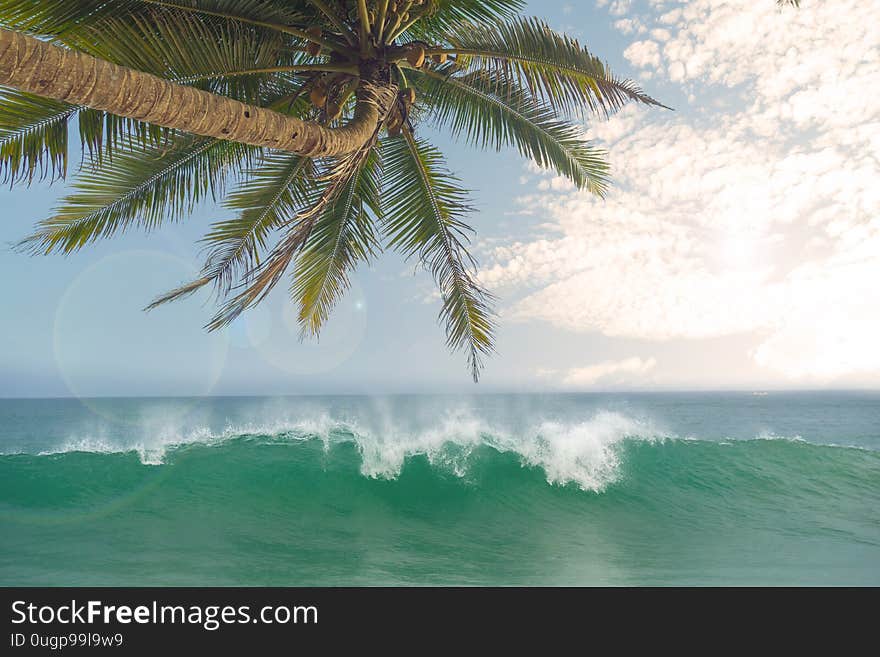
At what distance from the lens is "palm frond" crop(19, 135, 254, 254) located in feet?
15.3

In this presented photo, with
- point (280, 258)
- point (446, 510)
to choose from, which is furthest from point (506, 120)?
point (446, 510)

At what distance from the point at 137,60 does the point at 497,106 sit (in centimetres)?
350

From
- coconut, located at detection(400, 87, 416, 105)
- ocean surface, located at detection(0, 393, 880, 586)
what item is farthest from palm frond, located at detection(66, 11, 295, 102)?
ocean surface, located at detection(0, 393, 880, 586)

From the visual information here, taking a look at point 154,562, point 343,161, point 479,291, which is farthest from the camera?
point 154,562

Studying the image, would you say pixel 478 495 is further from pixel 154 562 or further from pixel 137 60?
pixel 137 60

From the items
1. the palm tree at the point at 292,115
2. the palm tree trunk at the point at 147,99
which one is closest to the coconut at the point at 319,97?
the palm tree at the point at 292,115

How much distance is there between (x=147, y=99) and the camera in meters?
2.38

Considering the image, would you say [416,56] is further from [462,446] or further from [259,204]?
[462,446]

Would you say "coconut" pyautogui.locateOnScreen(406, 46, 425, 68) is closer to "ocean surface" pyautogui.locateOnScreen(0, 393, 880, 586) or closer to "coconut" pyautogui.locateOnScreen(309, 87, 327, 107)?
"coconut" pyautogui.locateOnScreen(309, 87, 327, 107)

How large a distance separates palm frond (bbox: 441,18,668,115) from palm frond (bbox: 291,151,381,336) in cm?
163

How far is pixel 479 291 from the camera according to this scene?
5988 millimetres
